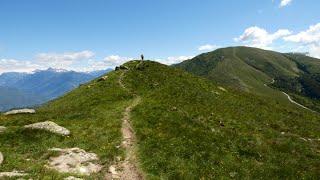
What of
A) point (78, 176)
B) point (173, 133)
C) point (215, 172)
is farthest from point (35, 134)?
point (215, 172)

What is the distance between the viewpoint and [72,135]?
133ft

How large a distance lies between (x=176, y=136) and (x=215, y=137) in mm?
4589

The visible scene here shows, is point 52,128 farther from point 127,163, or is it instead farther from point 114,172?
point 114,172

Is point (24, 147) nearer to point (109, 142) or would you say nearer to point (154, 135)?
point (109, 142)

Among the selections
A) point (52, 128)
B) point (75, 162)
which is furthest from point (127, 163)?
point (52, 128)

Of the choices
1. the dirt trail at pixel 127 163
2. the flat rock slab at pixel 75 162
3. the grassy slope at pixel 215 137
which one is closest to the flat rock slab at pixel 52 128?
the flat rock slab at pixel 75 162

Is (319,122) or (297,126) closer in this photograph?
(297,126)

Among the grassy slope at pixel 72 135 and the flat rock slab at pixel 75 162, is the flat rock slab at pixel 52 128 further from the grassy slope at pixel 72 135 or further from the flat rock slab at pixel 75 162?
the flat rock slab at pixel 75 162

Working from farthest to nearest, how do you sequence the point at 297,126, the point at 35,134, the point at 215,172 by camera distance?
the point at 297,126 → the point at 35,134 → the point at 215,172

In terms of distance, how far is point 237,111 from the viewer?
190 feet

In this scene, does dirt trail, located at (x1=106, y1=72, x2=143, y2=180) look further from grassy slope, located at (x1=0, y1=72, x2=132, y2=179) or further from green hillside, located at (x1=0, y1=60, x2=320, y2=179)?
grassy slope, located at (x1=0, y1=72, x2=132, y2=179)

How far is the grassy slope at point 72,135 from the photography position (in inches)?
1276

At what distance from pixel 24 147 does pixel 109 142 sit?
885cm

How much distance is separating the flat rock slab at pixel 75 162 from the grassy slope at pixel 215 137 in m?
4.74
